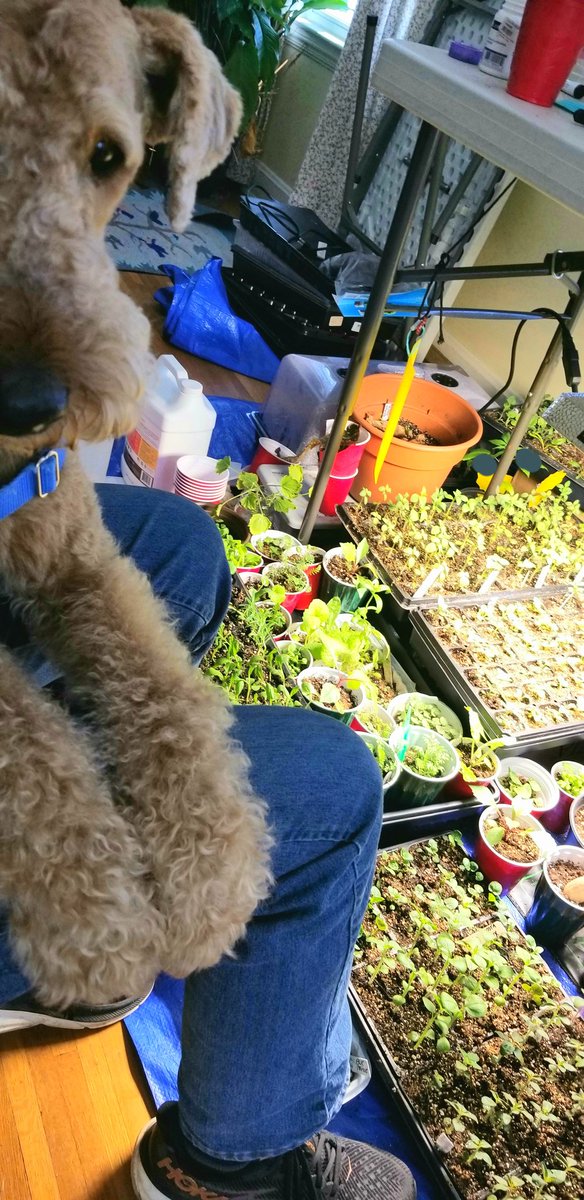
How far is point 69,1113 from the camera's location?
3.45 ft

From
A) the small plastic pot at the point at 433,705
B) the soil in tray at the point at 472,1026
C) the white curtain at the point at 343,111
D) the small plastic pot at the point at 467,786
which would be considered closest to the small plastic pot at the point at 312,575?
the small plastic pot at the point at 433,705

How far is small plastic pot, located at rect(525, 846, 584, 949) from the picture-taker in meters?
1.36

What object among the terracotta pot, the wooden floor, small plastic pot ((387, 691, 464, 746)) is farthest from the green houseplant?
the wooden floor

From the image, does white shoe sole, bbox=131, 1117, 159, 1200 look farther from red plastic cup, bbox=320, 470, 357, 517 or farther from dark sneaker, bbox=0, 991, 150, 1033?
red plastic cup, bbox=320, 470, 357, 517

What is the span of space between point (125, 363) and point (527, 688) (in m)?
1.24

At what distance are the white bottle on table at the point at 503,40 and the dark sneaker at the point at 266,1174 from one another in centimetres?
164

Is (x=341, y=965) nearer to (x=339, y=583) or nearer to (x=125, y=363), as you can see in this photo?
(x=125, y=363)

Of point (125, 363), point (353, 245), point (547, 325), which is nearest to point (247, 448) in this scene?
point (547, 325)

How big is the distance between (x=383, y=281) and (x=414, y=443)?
2.00 ft

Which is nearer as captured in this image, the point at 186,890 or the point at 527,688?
the point at 186,890

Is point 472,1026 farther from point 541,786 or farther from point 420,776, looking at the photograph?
point 541,786

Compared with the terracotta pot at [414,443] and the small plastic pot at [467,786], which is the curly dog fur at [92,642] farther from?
the terracotta pot at [414,443]

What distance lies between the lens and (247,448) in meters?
2.50

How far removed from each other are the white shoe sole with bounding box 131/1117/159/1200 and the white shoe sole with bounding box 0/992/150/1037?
161mm
